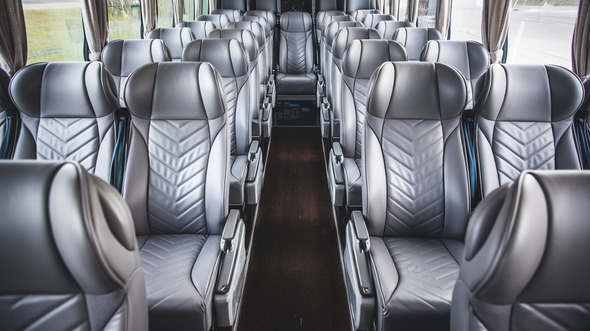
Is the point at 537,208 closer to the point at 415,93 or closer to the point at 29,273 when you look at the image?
the point at 29,273

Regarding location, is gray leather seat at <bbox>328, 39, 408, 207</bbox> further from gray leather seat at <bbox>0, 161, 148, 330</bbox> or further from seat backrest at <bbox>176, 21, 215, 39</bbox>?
seat backrest at <bbox>176, 21, 215, 39</bbox>

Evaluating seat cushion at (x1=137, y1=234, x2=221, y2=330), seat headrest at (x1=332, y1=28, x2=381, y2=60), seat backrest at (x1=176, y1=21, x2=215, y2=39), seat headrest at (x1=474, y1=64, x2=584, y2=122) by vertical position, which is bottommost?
seat cushion at (x1=137, y1=234, x2=221, y2=330)

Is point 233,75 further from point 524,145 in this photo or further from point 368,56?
point 524,145

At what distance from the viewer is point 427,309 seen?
1.57 m

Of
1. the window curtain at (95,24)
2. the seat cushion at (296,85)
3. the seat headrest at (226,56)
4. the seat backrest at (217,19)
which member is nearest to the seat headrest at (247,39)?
the seat headrest at (226,56)

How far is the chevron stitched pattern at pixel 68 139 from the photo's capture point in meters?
2.10

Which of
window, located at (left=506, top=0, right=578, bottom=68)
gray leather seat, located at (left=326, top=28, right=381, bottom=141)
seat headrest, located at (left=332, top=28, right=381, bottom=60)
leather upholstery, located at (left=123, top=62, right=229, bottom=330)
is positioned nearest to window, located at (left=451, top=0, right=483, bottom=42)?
window, located at (left=506, top=0, right=578, bottom=68)

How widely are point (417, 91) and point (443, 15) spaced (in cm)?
407

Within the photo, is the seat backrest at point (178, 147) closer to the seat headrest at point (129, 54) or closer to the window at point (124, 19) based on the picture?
the seat headrest at point (129, 54)

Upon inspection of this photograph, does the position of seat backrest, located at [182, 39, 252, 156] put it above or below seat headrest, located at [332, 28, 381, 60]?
below

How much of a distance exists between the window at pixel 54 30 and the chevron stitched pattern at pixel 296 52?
3.55 m

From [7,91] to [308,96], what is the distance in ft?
13.5

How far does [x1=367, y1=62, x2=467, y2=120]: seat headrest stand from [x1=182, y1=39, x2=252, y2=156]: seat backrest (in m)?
1.28

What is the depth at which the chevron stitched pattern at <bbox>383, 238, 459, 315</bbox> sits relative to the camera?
1.58 meters
